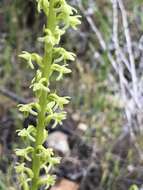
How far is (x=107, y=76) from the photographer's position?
4.96m

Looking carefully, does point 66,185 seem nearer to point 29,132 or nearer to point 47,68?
point 29,132

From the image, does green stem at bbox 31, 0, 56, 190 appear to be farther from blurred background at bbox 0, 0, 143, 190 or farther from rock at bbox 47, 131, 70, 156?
rock at bbox 47, 131, 70, 156

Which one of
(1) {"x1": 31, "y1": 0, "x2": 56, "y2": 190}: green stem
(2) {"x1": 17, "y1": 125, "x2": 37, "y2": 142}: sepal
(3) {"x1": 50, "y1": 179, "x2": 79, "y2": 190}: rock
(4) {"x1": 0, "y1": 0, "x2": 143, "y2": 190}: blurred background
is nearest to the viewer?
(1) {"x1": 31, "y1": 0, "x2": 56, "y2": 190}: green stem

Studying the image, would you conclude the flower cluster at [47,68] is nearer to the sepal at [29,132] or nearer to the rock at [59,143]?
the sepal at [29,132]

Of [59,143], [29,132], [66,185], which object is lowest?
[66,185]

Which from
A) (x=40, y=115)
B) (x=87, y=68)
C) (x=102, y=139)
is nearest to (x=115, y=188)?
(x=102, y=139)

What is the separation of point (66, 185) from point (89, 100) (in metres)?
1.04

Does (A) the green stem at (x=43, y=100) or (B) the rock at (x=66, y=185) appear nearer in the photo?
(A) the green stem at (x=43, y=100)

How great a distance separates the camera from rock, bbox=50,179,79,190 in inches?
160

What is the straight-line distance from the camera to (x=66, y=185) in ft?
13.5

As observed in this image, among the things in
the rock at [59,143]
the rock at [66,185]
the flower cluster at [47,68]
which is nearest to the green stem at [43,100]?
the flower cluster at [47,68]

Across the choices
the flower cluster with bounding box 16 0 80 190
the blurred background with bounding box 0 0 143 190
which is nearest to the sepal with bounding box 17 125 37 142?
the flower cluster with bounding box 16 0 80 190

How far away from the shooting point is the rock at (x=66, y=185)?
13.3ft

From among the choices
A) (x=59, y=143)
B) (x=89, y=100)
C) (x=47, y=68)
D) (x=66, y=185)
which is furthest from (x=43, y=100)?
(x=89, y=100)
